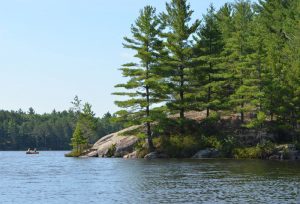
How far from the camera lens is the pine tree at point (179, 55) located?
2653 inches

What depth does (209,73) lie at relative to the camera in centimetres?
7062

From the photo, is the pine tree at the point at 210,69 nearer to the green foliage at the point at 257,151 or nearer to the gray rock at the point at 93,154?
the green foliage at the point at 257,151

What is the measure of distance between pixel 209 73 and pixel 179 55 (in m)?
5.60

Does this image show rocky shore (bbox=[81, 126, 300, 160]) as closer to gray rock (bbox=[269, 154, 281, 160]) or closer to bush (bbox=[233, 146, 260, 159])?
gray rock (bbox=[269, 154, 281, 160])

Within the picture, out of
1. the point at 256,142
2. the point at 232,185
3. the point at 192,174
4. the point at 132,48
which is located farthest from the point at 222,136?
the point at 232,185

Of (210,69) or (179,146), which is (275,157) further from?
(210,69)

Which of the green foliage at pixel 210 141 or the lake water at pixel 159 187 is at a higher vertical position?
the green foliage at pixel 210 141

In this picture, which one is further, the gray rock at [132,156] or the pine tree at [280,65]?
the gray rock at [132,156]

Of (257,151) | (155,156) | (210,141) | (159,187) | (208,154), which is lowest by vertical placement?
(159,187)

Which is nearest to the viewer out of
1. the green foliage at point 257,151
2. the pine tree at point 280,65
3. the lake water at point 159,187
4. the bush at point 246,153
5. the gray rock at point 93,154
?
the lake water at point 159,187

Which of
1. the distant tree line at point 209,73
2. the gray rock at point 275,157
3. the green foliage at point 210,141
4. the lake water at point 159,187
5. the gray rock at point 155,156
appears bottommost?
the lake water at point 159,187

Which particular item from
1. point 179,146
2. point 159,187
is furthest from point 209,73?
point 159,187

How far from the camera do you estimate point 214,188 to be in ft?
94.6

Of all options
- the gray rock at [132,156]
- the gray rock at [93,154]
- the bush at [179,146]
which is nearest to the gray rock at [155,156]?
the bush at [179,146]
